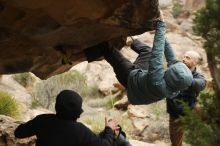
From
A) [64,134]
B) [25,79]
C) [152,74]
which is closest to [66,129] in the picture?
[64,134]

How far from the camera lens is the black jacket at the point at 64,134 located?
14.7 ft

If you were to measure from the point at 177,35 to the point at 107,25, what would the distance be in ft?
67.6

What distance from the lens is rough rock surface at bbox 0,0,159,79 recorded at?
494cm

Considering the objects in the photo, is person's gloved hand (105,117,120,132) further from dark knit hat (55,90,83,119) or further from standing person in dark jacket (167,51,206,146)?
standing person in dark jacket (167,51,206,146)

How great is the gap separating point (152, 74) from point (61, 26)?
1213 millimetres

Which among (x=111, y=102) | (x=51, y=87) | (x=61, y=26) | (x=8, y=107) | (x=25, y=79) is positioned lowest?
(x=111, y=102)

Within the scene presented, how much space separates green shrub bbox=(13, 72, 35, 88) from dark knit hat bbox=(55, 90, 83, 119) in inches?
498

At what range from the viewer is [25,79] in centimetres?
1725

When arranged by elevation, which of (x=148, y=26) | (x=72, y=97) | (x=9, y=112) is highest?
(x=148, y=26)

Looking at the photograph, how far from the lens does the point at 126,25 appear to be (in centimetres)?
552

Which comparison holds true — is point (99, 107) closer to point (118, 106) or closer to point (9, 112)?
point (118, 106)

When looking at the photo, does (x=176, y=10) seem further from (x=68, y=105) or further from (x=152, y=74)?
(x=68, y=105)

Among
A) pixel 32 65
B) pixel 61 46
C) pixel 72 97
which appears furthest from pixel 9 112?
pixel 72 97

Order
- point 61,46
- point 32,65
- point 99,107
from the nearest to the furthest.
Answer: point 61,46 → point 32,65 → point 99,107
